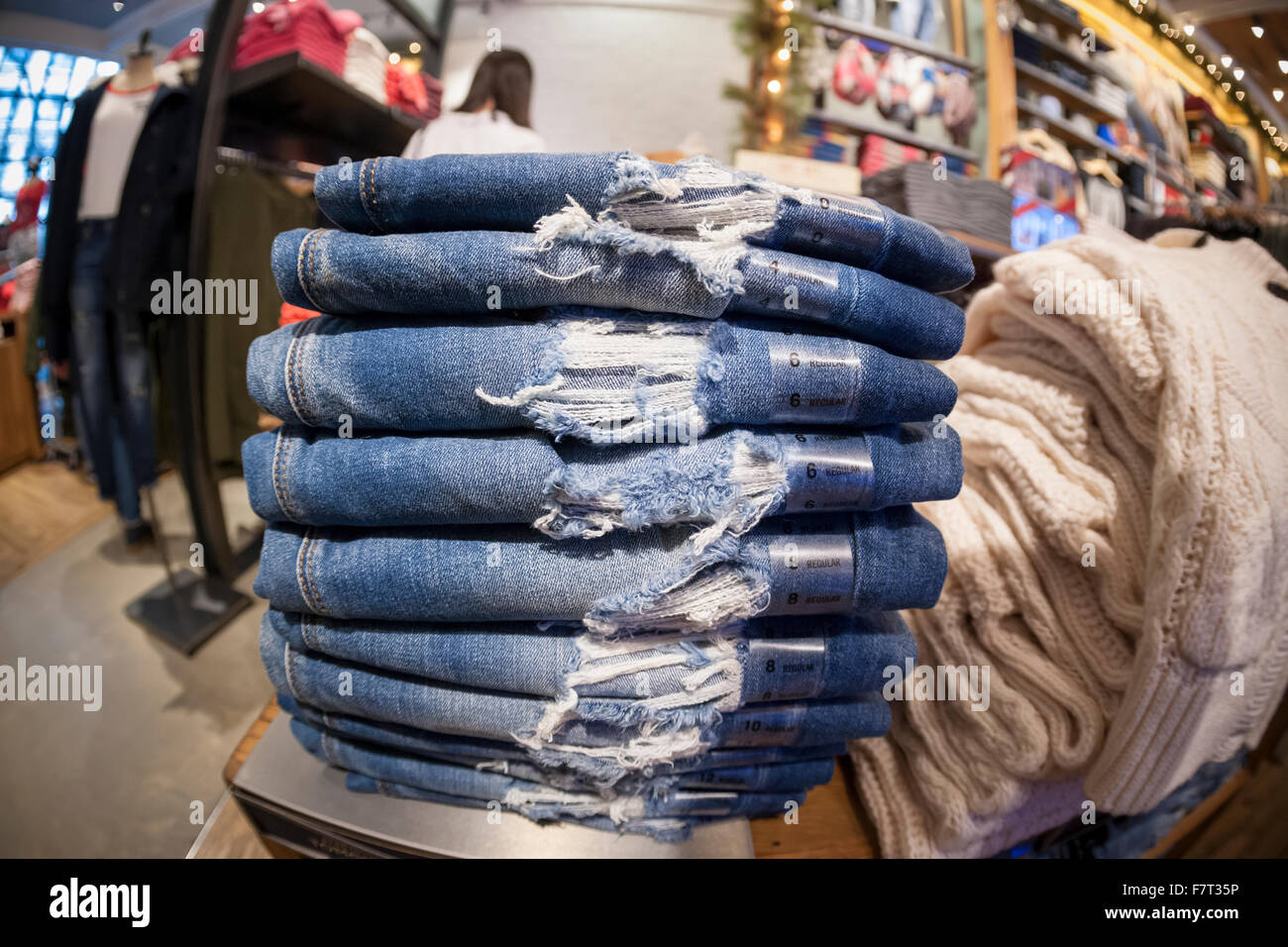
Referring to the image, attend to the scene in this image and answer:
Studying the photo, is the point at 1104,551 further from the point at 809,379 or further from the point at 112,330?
the point at 112,330

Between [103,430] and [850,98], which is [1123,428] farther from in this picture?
[850,98]

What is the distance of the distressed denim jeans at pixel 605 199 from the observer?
33 cm

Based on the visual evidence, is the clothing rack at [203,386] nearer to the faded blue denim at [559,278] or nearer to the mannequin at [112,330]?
the mannequin at [112,330]

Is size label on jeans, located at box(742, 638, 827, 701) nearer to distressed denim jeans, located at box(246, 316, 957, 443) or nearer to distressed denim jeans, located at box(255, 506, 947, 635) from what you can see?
distressed denim jeans, located at box(255, 506, 947, 635)

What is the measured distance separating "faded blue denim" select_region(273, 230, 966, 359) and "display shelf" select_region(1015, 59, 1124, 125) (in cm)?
75

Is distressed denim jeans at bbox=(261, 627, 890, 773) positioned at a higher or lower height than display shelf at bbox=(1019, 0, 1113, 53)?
lower

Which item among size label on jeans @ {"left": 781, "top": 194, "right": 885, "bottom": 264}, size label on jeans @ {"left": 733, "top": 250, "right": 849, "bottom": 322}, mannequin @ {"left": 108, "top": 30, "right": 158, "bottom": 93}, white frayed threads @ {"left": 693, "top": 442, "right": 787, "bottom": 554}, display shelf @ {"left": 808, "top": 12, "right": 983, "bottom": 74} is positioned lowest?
white frayed threads @ {"left": 693, "top": 442, "right": 787, "bottom": 554}

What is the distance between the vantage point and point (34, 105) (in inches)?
20.3

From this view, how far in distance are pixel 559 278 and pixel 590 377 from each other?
75mm

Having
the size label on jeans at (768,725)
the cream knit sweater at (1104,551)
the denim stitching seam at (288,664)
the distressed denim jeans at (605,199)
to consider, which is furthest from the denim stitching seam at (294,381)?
the cream knit sweater at (1104,551)

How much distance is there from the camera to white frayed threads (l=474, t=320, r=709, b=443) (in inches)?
13.7

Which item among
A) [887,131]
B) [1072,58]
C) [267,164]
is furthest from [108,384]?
[887,131]

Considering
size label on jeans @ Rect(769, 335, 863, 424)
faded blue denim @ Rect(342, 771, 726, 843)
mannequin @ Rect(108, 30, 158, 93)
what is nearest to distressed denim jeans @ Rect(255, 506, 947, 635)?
size label on jeans @ Rect(769, 335, 863, 424)
